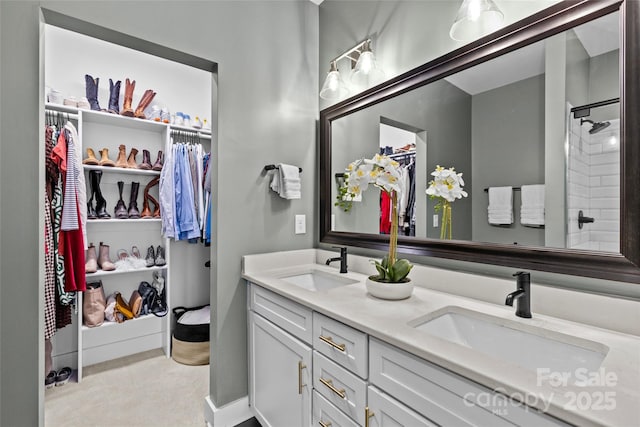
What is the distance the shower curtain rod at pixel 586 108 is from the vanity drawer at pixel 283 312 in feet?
3.90

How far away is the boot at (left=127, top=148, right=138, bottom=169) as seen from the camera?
97.7 inches

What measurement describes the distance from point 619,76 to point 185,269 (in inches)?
122

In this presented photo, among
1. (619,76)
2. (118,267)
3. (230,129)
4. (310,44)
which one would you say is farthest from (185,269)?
(619,76)

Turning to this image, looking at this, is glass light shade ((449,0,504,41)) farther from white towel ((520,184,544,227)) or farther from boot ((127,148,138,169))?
boot ((127,148,138,169))

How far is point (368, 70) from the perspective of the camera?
1.65 m

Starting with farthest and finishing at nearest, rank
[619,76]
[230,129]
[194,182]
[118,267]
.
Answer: [194,182]
[118,267]
[230,129]
[619,76]

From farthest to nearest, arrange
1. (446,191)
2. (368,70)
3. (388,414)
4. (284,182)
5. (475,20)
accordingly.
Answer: (284,182) → (368,70) → (446,191) → (475,20) → (388,414)

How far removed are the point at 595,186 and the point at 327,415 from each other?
4.03ft

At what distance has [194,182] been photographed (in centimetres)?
260

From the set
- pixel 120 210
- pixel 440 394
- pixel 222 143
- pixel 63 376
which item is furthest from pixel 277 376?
pixel 120 210

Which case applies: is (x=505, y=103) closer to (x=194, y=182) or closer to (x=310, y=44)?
(x=310, y=44)

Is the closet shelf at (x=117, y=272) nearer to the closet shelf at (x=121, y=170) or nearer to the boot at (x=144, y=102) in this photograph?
the closet shelf at (x=121, y=170)

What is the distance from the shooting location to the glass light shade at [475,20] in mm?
1121

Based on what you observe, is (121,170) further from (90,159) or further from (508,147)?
(508,147)
